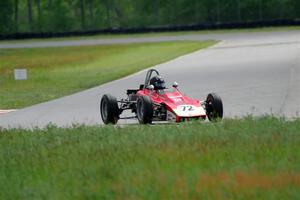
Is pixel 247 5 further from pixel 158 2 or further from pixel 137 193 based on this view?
pixel 137 193

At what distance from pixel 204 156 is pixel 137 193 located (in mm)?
2102

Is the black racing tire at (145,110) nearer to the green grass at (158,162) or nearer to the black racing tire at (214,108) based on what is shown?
the black racing tire at (214,108)

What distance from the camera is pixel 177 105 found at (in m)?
16.3

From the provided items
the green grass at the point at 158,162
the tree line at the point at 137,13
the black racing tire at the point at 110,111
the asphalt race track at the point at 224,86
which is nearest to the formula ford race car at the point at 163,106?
the black racing tire at the point at 110,111

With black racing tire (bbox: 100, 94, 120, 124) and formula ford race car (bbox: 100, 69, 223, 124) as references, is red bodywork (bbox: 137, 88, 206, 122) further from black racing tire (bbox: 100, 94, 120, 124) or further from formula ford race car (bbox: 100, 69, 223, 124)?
black racing tire (bbox: 100, 94, 120, 124)

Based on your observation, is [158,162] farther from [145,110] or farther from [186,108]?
[145,110]

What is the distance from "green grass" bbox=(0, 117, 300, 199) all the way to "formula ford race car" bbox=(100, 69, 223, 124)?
200 centimetres

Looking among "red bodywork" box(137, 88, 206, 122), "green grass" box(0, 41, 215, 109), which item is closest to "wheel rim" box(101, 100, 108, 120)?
"red bodywork" box(137, 88, 206, 122)

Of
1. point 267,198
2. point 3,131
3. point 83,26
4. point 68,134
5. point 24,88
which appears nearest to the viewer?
point 267,198

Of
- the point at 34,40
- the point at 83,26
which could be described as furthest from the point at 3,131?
the point at 83,26

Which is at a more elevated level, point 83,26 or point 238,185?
point 238,185

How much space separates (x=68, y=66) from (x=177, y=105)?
27.4 meters

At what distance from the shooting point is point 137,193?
8.48 m

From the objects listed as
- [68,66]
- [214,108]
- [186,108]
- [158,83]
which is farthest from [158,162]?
[68,66]
